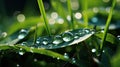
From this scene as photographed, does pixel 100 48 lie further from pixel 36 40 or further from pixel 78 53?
pixel 36 40

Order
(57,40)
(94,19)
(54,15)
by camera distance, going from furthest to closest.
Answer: (54,15)
(94,19)
(57,40)

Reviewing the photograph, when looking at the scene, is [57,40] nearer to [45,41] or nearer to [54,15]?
[45,41]

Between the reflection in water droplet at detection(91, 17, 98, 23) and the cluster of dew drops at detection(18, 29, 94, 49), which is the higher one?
the cluster of dew drops at detection(18, 29, 94, 49)

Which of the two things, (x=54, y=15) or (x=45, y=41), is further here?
(x=54, y=15)

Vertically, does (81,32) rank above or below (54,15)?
above

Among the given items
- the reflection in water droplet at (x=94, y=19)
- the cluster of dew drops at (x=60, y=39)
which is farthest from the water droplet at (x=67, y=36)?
the reflection in water droplet at (x=94, y=19)

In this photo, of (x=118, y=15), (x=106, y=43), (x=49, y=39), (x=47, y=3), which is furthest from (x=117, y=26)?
(x=47, y=3)

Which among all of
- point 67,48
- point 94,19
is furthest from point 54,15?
point 67,48

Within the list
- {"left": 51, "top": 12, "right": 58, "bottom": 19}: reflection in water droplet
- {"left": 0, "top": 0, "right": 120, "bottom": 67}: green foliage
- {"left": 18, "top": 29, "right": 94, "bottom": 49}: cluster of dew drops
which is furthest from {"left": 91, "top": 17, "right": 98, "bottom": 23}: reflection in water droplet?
{"left": 18, "top": 29, "right": 94, "bottom": 49}: cluster of dew drops

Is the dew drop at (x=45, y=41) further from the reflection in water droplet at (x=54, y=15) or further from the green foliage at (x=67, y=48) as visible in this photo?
the reflection in water droplet at (x=54, y=15)

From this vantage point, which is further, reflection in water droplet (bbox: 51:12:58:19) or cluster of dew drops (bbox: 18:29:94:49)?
reflection in water droplet (bbox: 51:12:58:19)

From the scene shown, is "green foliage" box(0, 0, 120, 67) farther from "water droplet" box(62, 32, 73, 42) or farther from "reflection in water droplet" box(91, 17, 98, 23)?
"reflection in water droplet" box(91, 17, 98, 23)
